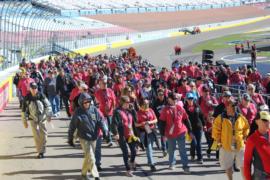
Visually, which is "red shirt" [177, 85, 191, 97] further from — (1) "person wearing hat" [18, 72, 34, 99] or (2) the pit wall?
(2) the pit wall

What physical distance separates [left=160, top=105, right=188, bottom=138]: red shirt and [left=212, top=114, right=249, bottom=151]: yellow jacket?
168 cm

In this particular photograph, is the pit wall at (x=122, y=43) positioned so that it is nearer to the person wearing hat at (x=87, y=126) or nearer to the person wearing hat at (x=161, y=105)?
the person wearing hat at (x=161, y=105)

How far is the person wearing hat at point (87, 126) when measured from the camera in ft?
33.5

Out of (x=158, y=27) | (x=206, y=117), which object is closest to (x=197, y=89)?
(x=206, y=117)

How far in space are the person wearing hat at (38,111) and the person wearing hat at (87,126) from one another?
238cm

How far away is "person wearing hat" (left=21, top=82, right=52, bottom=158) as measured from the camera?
1251 centimetres

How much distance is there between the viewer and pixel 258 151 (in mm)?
6734

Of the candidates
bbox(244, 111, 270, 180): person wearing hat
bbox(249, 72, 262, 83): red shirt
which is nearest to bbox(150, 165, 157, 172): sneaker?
bbox(244, 111, 270, 180): person wearing hat

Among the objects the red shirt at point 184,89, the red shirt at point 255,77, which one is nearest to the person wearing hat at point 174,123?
the red shirt at point 184,89

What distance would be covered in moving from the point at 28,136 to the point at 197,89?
4.65 metres

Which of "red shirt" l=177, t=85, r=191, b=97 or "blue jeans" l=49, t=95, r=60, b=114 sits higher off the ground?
"red shirt" l=177, t=85, r=191, b=97

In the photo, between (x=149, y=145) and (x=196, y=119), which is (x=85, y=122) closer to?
(x=149, y=145)

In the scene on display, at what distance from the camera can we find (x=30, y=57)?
3759cm

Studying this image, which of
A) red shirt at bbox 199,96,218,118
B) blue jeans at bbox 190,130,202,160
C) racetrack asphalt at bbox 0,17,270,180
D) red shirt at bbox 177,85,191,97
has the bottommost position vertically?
racetrack asphalt at bbox 0,17,270,180
